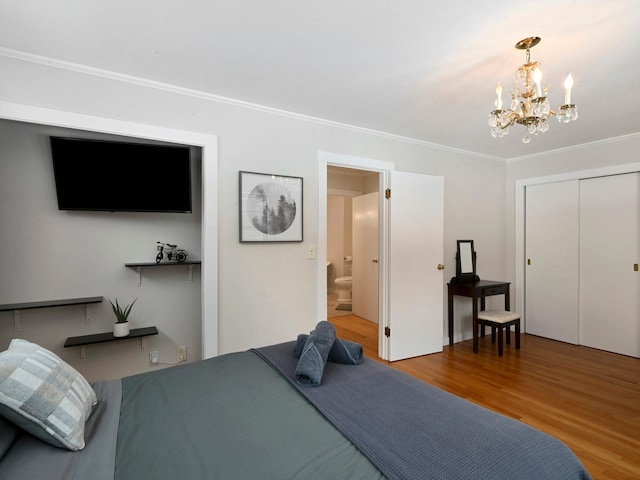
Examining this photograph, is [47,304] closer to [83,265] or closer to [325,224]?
[83,265]

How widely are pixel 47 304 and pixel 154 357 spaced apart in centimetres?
89

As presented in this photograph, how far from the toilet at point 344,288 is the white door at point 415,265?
2.55m

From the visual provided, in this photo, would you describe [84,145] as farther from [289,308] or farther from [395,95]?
[395,95]

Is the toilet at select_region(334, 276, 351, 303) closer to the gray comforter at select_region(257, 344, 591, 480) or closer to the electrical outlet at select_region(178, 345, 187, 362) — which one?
the electrical outlet at select_region(178, 345, 187, 362)

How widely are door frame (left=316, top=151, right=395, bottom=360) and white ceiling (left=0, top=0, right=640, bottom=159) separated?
0.55 m

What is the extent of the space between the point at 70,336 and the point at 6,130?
1.57m

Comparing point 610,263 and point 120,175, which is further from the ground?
point 120,175

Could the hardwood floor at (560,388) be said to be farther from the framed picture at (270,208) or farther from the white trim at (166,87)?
the white trim at (166,87)

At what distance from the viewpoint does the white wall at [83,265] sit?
93.7 inches

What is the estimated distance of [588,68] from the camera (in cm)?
215

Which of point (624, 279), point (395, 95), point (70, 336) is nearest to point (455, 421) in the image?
point (395, 95)

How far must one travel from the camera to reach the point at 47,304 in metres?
2.35

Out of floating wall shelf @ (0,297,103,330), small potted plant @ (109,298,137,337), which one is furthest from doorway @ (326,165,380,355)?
floating wall shelf @ (0,297,103,330)

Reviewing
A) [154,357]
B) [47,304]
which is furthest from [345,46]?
[154,357]
